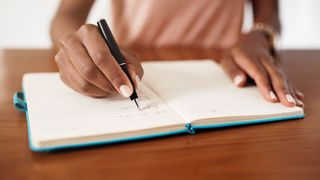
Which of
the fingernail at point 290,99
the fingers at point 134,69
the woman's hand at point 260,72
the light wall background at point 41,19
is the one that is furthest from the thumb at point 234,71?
the light wall background at point 41,19

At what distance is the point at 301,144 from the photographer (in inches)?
20.1

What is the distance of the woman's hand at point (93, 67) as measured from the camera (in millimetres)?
552

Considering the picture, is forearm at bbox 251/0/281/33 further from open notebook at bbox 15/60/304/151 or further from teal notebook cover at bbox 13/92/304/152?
teal notebook cover at bbox 13/92/304/152

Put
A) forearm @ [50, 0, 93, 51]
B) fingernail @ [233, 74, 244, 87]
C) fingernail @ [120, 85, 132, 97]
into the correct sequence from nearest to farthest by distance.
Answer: fingernail @ [120, 85, 132, 97]
fingernail @ [233, 74, 244, 87]
forearm @ [50, 0, 93, 51]

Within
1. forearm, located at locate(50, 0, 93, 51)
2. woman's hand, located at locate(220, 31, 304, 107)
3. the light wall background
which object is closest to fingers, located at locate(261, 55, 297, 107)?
woman's hand, located at locate(220, 31, 304, 107)

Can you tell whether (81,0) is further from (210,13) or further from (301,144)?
(301,144)

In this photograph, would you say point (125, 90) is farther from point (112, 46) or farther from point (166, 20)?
point (166, 20)

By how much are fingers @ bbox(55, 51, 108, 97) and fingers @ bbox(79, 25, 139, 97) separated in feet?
0.12

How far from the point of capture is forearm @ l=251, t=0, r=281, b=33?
1227 mm

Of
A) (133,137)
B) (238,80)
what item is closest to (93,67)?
(133,137)

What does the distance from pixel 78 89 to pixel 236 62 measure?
1.17ft

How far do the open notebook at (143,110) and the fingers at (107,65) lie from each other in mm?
31

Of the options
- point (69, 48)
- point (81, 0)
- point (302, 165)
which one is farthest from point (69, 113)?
point (81, 0)

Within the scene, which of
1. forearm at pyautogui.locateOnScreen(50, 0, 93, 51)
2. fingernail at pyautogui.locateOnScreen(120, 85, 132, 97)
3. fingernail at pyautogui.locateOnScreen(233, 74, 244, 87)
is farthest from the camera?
forearm at pyautogui.locateOnScreen(50, 0, 93, 51)
